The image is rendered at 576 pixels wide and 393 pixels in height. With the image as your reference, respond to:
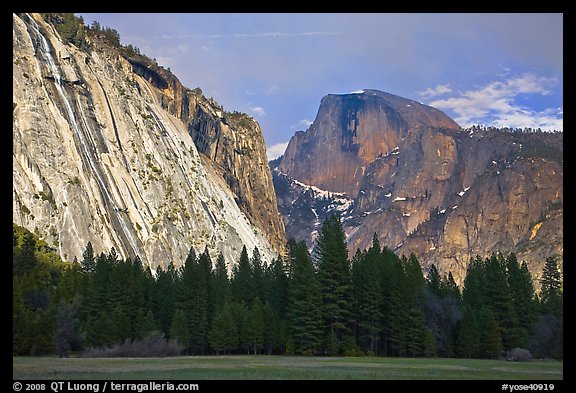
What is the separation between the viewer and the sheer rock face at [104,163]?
84.1m

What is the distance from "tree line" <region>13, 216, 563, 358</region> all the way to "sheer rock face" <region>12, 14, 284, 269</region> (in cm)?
2148

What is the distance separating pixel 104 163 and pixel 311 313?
58.4 m

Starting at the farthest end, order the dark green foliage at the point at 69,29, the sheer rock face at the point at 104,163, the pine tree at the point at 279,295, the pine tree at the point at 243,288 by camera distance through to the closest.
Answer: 1. the dark green foliage at the point at 69,29
2. the sheer rock face at the point at 104,163
3. the pine tree at the point at 243,288
4. the pine tree at the point at 279,295

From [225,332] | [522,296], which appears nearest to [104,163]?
[225,332]

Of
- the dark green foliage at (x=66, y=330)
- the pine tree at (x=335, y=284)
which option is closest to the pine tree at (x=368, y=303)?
the pine tree at (x=335, y=284)

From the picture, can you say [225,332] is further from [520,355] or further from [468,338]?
[520,355]

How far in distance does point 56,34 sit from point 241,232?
54565 millimetres

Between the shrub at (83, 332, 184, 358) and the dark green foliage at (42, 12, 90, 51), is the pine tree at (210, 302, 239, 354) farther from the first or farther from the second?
the dark green foliage at (42, 12, 90, 51)

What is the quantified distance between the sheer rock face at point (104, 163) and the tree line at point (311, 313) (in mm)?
21479

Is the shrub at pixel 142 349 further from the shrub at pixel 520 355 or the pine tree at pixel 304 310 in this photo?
the shrub at pixel 520 355

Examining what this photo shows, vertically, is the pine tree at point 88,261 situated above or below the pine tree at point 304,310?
above

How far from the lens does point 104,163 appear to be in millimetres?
99438
